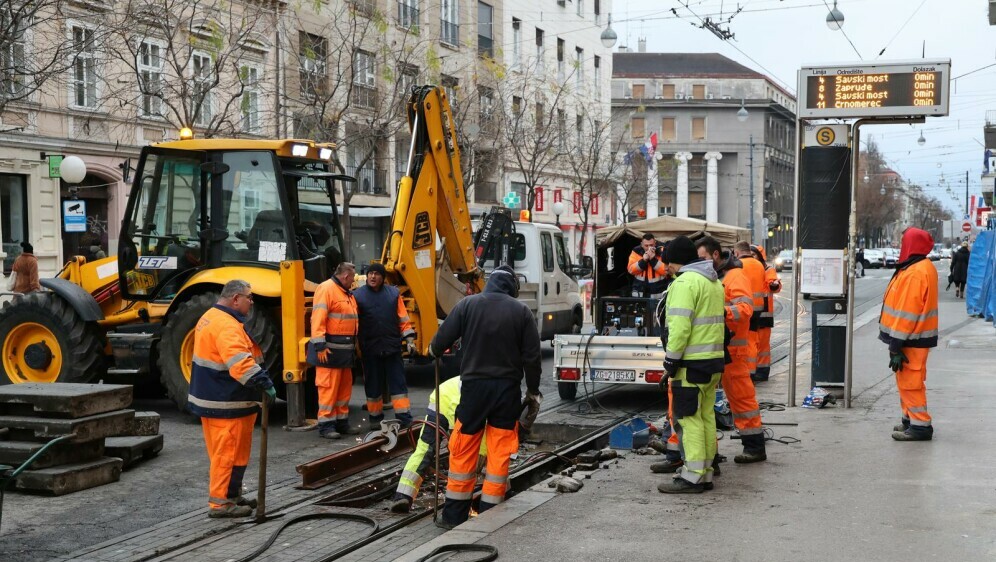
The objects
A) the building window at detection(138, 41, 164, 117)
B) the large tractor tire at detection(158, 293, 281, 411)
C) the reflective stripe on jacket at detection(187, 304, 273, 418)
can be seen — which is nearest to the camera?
the reflective stripe on jacket at detection(187, 304, 273, 418)

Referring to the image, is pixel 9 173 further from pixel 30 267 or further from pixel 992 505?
pixel 992 505

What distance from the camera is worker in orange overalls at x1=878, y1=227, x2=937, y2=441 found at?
31.1 ft

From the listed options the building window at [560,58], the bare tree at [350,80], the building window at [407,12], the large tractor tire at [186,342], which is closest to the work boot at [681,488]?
the large tractor tire at [186,342]

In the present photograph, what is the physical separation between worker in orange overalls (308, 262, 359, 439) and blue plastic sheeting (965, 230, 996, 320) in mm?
16517

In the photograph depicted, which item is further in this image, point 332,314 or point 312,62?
point 312,62

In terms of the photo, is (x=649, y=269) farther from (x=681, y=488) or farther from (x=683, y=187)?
(x=683, y=187)

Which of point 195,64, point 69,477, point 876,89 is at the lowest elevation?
point 69,477

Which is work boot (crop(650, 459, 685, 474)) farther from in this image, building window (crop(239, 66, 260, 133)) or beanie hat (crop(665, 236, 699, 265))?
building window (crop(239, 66, 260, 133))

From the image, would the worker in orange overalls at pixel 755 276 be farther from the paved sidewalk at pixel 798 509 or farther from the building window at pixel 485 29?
the building window at pixel 485 29

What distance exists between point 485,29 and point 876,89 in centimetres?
3195

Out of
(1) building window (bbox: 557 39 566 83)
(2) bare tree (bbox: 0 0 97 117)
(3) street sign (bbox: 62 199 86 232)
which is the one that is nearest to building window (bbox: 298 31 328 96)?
(3) street sign (bbox: 62 199 86 232)

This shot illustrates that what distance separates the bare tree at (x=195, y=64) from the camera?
2097 cm

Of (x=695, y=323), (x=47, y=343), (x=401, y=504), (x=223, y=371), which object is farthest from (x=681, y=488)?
(x=47, y=343)

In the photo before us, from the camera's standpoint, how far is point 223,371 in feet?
25.0
